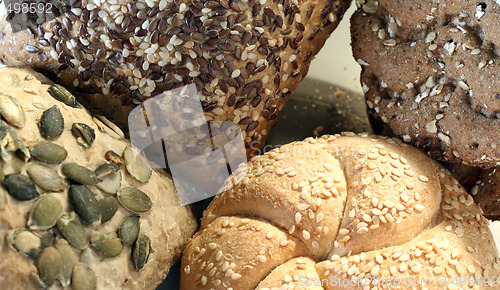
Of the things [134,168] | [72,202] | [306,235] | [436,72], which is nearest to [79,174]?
[72,202]

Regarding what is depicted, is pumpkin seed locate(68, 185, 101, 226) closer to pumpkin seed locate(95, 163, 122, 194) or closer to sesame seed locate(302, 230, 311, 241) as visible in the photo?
pumpkin seed locate(95, 163, 122, 194)

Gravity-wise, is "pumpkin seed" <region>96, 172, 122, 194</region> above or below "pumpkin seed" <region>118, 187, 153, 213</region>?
above

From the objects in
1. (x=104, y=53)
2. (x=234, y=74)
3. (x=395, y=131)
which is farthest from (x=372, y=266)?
(x=104, y=53)

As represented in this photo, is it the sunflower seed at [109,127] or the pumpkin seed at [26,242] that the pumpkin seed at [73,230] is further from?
the sunflower seed at [109,127]

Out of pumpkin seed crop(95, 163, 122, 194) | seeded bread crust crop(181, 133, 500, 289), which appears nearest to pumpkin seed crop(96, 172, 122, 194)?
pumpkin seed crop(95, 163, 122, 194)

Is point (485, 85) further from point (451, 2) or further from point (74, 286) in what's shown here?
point (74, 286)

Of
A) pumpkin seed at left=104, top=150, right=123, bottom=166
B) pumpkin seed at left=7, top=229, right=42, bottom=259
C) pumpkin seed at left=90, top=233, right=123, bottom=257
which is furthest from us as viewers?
pumpkin seed at left=104, top=150, right=123, bottom=166

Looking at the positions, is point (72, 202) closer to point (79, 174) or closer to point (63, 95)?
point (79, 174)
